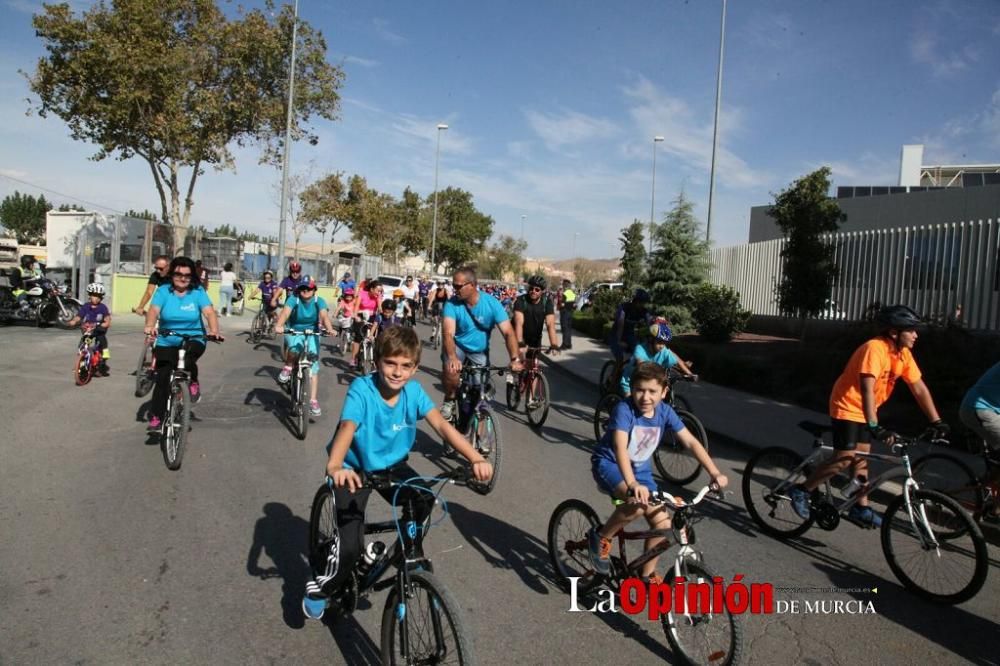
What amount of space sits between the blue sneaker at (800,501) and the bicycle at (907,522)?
29 mm

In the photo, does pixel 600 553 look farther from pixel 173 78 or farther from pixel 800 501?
pixel 173 78

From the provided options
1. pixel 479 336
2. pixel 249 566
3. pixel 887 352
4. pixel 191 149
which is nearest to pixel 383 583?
pixel 249 566

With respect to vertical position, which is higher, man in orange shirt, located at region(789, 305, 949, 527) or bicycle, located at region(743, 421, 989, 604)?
man in orange shirt, located at region(789, 305, 949, 527)

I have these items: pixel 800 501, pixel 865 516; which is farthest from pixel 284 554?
pixel 865 516

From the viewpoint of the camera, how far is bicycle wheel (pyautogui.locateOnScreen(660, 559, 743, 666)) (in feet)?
10.7

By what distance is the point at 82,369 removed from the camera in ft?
34.3

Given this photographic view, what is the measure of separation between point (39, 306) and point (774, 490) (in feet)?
58.5

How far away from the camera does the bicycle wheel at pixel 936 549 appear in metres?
4.18

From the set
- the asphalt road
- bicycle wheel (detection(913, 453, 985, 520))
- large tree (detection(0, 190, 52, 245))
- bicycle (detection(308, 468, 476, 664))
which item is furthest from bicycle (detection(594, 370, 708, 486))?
large tree (detection(0, 190, 52, 245))

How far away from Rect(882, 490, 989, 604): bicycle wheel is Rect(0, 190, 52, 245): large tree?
352ft

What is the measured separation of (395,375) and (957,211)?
26.9m

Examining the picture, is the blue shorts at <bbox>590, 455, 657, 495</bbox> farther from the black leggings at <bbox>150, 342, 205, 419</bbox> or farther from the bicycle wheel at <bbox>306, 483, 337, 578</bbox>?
the black leggings at <bbox>150, 342, 205, 419</bbox>

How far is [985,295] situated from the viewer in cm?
1241

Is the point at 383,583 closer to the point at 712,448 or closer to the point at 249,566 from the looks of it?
the point at 249,566
